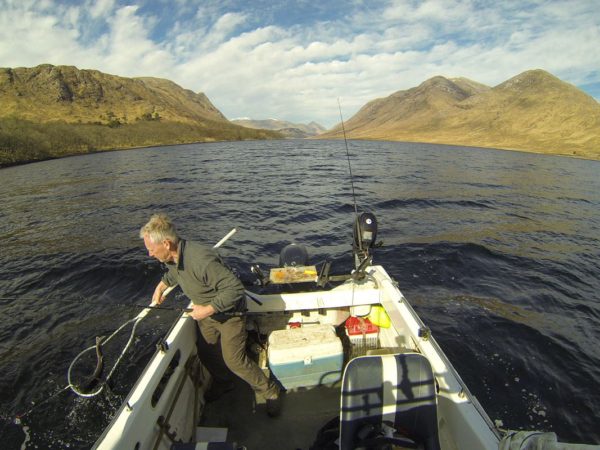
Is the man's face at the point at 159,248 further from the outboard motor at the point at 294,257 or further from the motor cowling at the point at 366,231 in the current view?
the motor cowling at the point at 366,231

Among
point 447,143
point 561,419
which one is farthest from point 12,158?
point 447,143

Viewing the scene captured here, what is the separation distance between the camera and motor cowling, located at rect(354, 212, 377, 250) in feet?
22.6

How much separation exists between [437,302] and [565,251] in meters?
8.24

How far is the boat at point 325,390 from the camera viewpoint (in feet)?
8.97

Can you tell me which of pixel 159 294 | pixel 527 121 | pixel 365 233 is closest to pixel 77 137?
pixel 159 294

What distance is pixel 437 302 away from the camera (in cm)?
828

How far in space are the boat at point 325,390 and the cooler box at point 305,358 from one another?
13mm

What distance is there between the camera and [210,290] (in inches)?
145

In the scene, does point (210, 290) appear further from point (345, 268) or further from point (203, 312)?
point (345, 268)

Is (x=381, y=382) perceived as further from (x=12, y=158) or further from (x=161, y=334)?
(x=12, y=158)

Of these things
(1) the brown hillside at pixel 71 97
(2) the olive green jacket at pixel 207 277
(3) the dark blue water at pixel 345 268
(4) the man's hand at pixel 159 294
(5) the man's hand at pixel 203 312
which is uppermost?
(1) the brown hillside at pixel 71 97

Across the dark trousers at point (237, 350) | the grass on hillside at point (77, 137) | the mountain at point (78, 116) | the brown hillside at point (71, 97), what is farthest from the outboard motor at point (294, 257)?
the brown hillside at point (71, 97)

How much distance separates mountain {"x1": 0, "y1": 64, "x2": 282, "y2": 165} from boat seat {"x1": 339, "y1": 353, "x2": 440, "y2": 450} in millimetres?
65259

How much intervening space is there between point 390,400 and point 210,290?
226 centimetres
